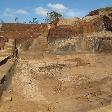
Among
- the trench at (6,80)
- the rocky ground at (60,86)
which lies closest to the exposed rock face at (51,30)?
the rocky ground at (60,86)

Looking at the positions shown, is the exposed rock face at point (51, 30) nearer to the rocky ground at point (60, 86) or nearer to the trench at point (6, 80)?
the rocky ground at point (60, 86)

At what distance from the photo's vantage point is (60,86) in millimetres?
11844

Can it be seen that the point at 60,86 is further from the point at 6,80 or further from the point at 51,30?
the point at 51,30

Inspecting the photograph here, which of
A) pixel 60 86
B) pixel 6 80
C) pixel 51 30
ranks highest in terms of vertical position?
pixel 51 30

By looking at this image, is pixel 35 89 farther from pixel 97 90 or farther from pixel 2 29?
pixel 2 29

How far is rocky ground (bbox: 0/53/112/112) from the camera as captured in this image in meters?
9.45

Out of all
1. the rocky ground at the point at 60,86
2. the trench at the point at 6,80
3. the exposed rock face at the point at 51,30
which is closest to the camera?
the rocky ground at the point at 60,86

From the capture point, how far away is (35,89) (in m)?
11.3

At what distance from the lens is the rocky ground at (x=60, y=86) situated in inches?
372

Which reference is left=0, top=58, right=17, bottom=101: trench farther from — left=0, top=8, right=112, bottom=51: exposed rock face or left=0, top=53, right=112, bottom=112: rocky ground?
left=0, top=8, right=112, bottom=51: exposed rock face

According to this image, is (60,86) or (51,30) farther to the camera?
(51,30)

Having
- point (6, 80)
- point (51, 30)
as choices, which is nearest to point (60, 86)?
point (6, 80)

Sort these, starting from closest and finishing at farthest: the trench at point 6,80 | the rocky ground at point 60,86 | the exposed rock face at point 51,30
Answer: the rocky ground at point 60,86
the trench at point 6,80
the exposed rock face at point 51,30

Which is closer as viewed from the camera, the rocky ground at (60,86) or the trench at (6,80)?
the rocky ground at (60,86)
